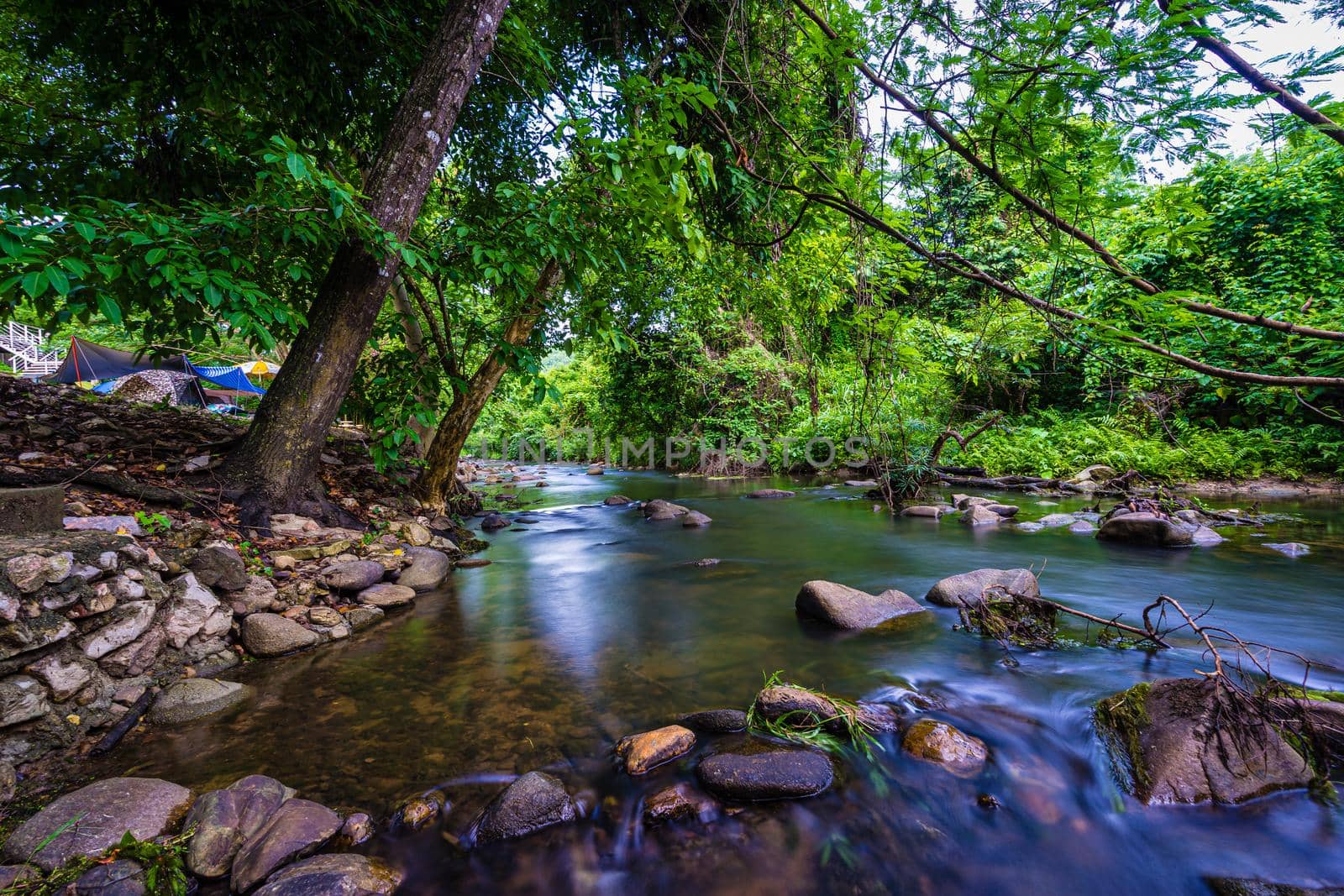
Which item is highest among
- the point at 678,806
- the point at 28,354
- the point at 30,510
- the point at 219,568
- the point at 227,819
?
the point at 28,354

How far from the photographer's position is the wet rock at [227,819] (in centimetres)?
173

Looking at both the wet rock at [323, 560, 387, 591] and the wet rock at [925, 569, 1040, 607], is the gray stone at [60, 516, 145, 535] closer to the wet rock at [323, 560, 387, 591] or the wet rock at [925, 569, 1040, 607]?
the wet rock at [323, 560, 387, 591]

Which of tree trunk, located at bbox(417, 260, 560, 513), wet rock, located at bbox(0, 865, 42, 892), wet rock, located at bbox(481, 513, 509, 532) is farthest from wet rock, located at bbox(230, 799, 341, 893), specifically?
wet rock, located at bbox(481, 513, 509, 532)

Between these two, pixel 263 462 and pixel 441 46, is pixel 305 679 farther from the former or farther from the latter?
pixel 441 46

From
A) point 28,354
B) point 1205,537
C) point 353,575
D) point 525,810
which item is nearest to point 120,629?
point 353,575

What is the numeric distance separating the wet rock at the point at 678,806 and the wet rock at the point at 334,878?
3.00ft

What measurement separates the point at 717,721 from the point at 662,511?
276 inches

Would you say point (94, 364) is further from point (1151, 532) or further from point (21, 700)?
point (1151, 532)

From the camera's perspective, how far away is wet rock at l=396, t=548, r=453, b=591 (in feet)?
15.7

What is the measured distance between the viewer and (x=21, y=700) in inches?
82.9

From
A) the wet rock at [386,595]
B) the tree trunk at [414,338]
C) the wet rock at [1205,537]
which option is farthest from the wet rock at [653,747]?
the wet rock at [1205,537]

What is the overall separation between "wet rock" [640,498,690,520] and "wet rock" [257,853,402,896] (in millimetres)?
7708

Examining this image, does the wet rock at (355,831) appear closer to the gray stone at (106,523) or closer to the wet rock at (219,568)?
the wet rock at (219,568)

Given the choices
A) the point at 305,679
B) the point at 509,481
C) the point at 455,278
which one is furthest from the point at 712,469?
the point at 305,679
